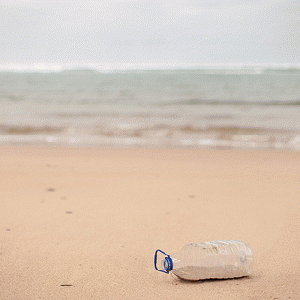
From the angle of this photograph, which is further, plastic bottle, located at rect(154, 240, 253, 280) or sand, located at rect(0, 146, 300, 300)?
plastic bottle, located at rect(154, 240, 253, 280)

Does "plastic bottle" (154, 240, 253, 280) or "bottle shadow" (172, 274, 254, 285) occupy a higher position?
"plastic bottle" (154, 240, 253, 280)

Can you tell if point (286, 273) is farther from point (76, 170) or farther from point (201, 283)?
point (76, 170)

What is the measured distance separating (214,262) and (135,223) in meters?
0.87

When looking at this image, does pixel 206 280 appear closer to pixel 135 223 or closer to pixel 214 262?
pixel 214 262

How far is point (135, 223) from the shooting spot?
108 inches

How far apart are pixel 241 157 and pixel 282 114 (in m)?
7.70

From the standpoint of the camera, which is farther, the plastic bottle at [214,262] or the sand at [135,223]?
the plastic bottle at [214,262]

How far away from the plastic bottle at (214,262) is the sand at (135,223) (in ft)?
0.20

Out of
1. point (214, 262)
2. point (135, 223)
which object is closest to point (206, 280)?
point (214, 262)

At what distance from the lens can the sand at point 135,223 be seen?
1.85 metres

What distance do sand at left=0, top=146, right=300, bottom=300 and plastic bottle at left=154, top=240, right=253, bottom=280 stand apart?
6cm

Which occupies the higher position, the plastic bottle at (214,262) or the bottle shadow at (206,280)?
the plastic bottle at (214,262)

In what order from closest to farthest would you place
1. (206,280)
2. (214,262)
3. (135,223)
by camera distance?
(206,280)
(214,262)
(135,223)

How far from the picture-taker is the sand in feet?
6.07
